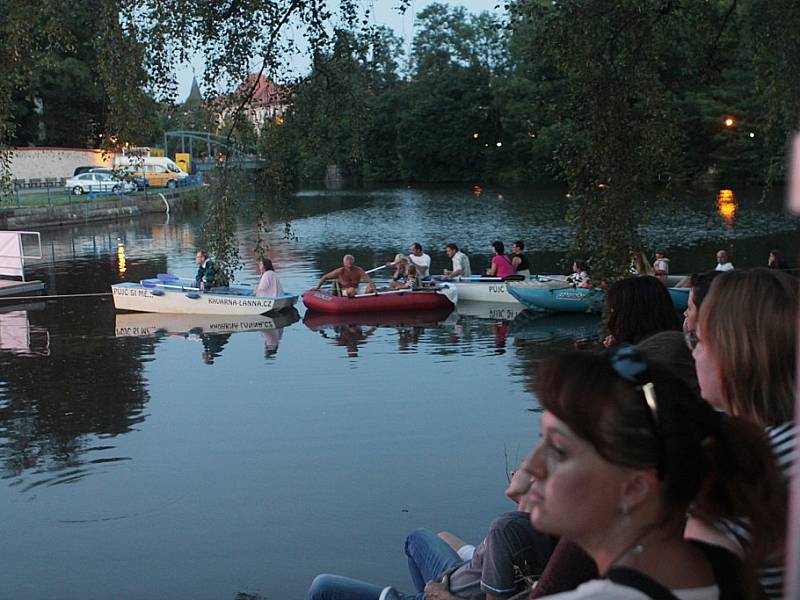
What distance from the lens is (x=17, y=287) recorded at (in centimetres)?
2623

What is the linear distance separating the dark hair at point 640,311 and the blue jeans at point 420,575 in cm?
103

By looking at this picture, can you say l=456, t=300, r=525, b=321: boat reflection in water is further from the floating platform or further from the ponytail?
the ponytail

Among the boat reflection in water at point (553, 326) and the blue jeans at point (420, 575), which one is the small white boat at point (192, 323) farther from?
the blue jeans at point (420, 575)

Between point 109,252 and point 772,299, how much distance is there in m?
35.9

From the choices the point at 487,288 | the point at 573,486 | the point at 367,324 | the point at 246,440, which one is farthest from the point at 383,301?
the point at 573,486

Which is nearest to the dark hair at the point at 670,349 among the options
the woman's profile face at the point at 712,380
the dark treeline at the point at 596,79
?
the woman's profile face at the point at 712,380

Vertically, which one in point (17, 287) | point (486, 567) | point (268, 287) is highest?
point (486, 567)

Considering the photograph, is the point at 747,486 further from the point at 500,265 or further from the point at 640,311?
the point at 500,265

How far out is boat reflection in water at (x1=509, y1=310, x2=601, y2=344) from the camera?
19.8 metres

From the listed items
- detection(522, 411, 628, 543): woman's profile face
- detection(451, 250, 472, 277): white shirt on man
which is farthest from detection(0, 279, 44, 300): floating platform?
detection(522, 411, 628, 543): woman's profile face

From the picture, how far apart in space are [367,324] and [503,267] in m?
3.79

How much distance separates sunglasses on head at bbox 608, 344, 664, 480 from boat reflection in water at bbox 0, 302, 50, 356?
18082 millimetres

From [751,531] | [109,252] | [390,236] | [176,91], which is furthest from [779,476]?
[390,236]

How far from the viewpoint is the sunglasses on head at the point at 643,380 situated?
1781 millimetres
